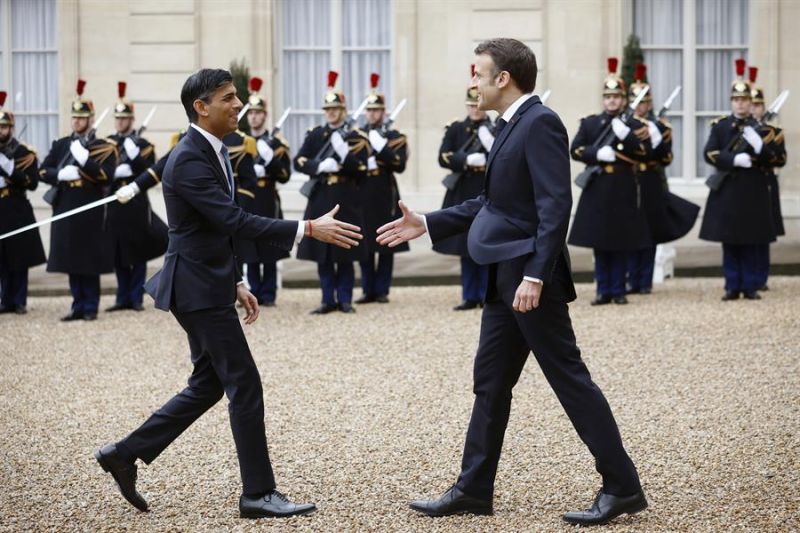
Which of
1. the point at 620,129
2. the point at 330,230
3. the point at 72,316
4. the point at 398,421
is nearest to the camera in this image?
the point at 330,230

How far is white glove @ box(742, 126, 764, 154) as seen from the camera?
11016 millimetres

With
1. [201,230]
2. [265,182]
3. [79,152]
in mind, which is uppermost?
[79,152]

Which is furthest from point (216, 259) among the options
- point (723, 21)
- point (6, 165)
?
point (723, 21)

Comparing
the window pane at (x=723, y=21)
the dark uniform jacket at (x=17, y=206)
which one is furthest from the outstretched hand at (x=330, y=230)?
the window pane at (x=723, y=21)

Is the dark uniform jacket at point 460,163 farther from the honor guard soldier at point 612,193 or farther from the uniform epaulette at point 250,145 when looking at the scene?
the uniform epaulette at point 250,145

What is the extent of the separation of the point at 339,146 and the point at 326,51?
16.4 feet

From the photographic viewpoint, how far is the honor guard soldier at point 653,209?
11.4 metres

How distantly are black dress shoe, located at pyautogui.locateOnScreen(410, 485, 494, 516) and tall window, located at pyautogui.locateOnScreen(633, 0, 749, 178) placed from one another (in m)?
11.1

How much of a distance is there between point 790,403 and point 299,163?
5.68 meters

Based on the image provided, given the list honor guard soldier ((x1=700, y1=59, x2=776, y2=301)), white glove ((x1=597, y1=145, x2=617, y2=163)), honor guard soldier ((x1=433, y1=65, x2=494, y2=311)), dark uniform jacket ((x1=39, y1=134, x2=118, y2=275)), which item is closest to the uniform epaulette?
dark uniform jacket ((x1=39, y1=134, x2=118, y2=275))

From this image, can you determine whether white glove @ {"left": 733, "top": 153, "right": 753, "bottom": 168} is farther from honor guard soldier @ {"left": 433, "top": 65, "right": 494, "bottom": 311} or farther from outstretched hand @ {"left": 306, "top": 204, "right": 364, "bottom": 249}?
outstretched hand @ {"left": 306, "top": 204, "right": 364, "bottom": 249}

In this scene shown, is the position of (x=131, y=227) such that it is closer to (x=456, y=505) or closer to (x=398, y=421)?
(x=398, y=421)

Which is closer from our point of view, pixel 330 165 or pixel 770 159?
pixel 770 159

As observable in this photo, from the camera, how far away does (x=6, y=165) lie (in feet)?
36.7
